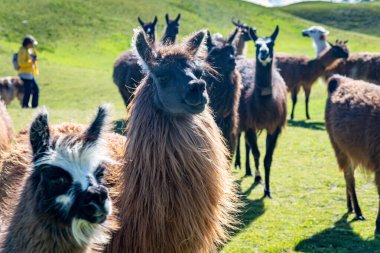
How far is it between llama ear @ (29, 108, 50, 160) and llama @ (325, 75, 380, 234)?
4621 millimetres

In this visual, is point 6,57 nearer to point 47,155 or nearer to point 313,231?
point 313,231

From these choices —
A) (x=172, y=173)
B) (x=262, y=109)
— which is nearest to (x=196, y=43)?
(x=172, y=173)

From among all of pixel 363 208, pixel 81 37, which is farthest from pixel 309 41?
pixel 363 208

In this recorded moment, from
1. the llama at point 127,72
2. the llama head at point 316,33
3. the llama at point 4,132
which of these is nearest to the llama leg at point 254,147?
the llama at point 127,72

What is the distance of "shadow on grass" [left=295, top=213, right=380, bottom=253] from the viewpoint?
637 centimetres

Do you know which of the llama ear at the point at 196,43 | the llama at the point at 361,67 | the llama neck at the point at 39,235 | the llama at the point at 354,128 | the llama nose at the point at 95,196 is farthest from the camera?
the llama at the point at 361,67

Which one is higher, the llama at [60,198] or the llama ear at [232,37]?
the llama ear at [232,37]

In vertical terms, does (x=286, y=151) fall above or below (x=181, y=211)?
below

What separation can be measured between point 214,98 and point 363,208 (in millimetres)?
2687

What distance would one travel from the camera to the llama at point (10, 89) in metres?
18.0

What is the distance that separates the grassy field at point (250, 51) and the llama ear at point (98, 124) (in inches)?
85.4

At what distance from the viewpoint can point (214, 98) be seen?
747 cm

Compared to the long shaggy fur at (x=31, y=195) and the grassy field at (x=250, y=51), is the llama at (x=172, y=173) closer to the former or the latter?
the long shaggy fur at (x=31, y=195)

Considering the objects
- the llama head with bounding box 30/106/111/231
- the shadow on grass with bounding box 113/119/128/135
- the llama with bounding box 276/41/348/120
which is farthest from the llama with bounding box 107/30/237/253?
the llama with bounding box 276/41/348/120
